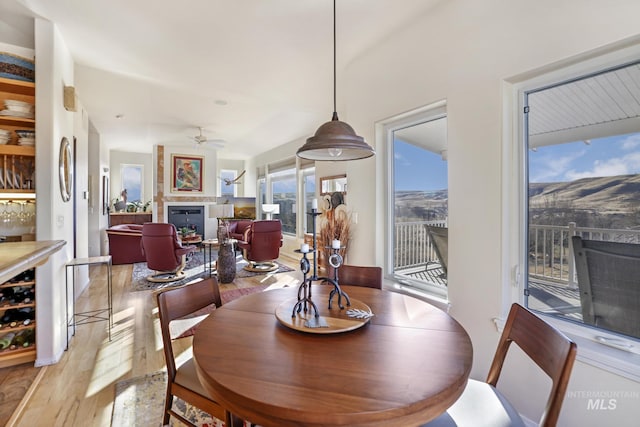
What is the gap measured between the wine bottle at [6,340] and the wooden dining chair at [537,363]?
122 inches

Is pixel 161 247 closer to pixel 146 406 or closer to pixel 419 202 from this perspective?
pixel 146 406

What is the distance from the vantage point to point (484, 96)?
1.91m

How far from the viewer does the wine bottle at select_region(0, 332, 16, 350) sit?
7.74 feet

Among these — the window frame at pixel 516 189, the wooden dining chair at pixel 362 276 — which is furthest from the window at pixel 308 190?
the window frame at pixel 516 189

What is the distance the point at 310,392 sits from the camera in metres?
0.87

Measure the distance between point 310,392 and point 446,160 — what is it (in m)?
1.99

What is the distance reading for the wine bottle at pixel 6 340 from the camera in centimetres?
236

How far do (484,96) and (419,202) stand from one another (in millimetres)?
953

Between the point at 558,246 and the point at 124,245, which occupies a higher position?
the point at 558,246

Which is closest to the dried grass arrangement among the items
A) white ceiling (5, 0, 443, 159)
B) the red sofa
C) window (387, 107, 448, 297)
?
window (387, 107, 448, 297)

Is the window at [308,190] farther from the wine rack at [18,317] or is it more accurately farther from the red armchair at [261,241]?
the wine rack at [18,317]

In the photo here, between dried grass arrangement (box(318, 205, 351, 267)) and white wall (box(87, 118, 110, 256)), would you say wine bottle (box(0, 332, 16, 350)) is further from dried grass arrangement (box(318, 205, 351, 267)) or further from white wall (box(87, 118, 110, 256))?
white wall (box(87, 118, 110, 256))

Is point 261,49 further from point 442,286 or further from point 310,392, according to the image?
point 310,392

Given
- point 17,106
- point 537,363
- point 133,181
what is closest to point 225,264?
point 17,106
